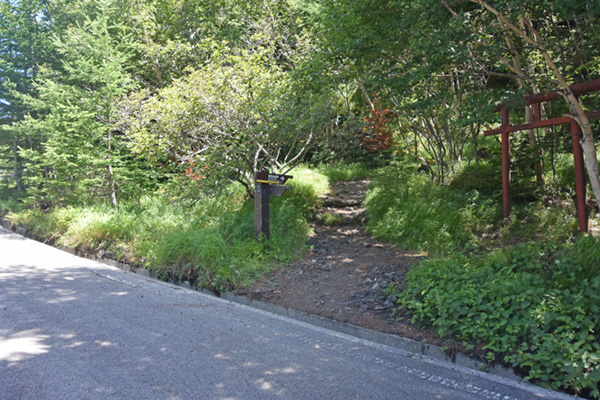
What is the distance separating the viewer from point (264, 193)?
779 centimetres

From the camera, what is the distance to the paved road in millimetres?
3551

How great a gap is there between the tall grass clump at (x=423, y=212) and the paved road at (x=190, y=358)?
335 cm

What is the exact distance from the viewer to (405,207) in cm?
905

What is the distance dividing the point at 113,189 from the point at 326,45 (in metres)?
7.61

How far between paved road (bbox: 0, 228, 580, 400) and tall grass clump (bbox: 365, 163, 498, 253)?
11.0 feet

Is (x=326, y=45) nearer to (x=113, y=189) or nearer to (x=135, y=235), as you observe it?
(x=135, y=235)

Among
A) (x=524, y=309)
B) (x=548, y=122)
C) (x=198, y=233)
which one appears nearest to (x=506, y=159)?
(x=548, y=122)

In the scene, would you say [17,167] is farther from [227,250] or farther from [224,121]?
[227,250]

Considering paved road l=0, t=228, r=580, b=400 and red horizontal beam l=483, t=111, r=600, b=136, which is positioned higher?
red horizontal beam l=483, t=111, r=600, b=136

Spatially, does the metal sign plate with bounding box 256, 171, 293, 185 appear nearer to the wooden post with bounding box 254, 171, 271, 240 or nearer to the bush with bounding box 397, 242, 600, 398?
the wooden post with bounding box 254, 171, 271, 240

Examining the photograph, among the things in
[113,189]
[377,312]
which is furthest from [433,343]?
[113,189]

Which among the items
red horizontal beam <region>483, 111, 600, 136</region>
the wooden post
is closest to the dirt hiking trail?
the wooden post

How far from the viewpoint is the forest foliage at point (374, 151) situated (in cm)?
473

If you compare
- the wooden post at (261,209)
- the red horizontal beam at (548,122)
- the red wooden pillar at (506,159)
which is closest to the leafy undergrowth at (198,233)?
the wooden post at (261,209)
